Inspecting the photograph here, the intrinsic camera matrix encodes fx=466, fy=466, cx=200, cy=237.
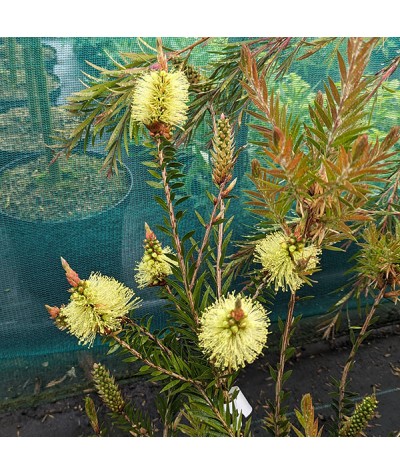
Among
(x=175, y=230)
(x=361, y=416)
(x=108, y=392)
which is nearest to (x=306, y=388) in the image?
(x=361, y=416)

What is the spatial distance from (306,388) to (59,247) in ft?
3.25

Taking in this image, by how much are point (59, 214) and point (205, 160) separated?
1.62 ft

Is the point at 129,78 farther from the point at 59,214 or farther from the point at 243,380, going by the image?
the point at 243,380

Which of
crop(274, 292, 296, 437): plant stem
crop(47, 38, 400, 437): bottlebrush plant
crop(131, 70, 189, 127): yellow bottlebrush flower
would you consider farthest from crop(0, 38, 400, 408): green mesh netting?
crop(131, 70, 189, 127): yellow bottlebrush flower

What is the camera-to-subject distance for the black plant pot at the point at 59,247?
4.80 ft

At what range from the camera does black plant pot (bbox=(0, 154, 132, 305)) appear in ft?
4.80

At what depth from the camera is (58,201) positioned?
144cm

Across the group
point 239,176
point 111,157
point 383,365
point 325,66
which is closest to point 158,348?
point 111,157

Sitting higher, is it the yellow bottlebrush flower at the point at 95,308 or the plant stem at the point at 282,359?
the yellow bottlebrush flower at the point at 95,308

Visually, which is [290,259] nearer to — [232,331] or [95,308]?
[232,331]

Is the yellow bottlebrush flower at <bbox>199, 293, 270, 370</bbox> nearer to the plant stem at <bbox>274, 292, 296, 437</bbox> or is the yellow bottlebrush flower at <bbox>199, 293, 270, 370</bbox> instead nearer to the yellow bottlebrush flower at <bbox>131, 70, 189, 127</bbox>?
the plant stem at <bbox>274, 292, 296, 437</bbox>

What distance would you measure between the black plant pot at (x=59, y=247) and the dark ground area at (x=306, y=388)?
0.40 metres

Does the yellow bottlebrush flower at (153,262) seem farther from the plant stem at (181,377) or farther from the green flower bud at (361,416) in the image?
the green flower bud at (361,416)

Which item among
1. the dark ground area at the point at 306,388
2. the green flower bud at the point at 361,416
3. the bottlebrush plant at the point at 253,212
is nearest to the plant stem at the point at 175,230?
the bottlebrush plant at the point at 253,212
